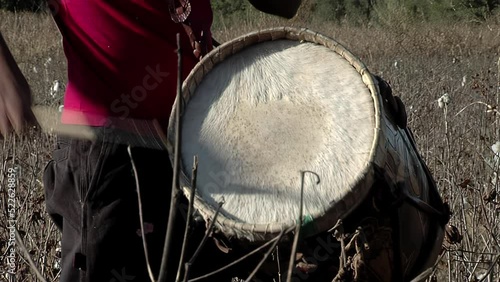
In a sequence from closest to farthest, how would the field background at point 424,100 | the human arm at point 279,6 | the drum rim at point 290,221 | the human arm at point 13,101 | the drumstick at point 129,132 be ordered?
the human arm at point 13,101 → the drum rim at point 290,221 → the drumstick at point 129,132 → the human arm at point 279,6 → the field background at point 424,100

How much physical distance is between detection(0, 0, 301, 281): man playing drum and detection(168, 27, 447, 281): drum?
0.80ft

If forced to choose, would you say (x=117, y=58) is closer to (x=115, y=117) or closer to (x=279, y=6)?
(x=115, y=117)

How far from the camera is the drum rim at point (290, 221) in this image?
159 cm

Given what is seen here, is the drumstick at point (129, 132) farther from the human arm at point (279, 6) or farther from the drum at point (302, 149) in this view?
the human arm at point (279, 6)

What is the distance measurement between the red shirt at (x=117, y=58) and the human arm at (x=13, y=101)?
1.54 ft

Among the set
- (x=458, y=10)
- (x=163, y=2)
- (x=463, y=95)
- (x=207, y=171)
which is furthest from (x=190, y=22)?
(x=458, y=10)

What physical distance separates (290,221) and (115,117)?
53 cm

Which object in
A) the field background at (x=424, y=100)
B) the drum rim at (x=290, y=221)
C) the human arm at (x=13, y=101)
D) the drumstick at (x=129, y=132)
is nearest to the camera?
the human arm at (x=13, y=101)

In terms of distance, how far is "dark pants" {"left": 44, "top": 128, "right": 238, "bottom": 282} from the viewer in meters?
1.98

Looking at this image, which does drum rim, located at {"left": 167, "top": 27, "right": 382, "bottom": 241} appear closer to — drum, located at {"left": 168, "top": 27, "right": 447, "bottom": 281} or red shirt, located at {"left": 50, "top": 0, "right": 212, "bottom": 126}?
drum, located at {"left": 168, "top": 27, "right": 447, "bottom": 281}

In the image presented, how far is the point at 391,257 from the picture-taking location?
175cm

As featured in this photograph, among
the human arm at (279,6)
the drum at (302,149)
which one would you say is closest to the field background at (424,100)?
the drum at (302,149)

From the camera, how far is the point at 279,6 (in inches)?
89.7

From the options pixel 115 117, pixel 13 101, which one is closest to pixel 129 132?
pixel 115 117
